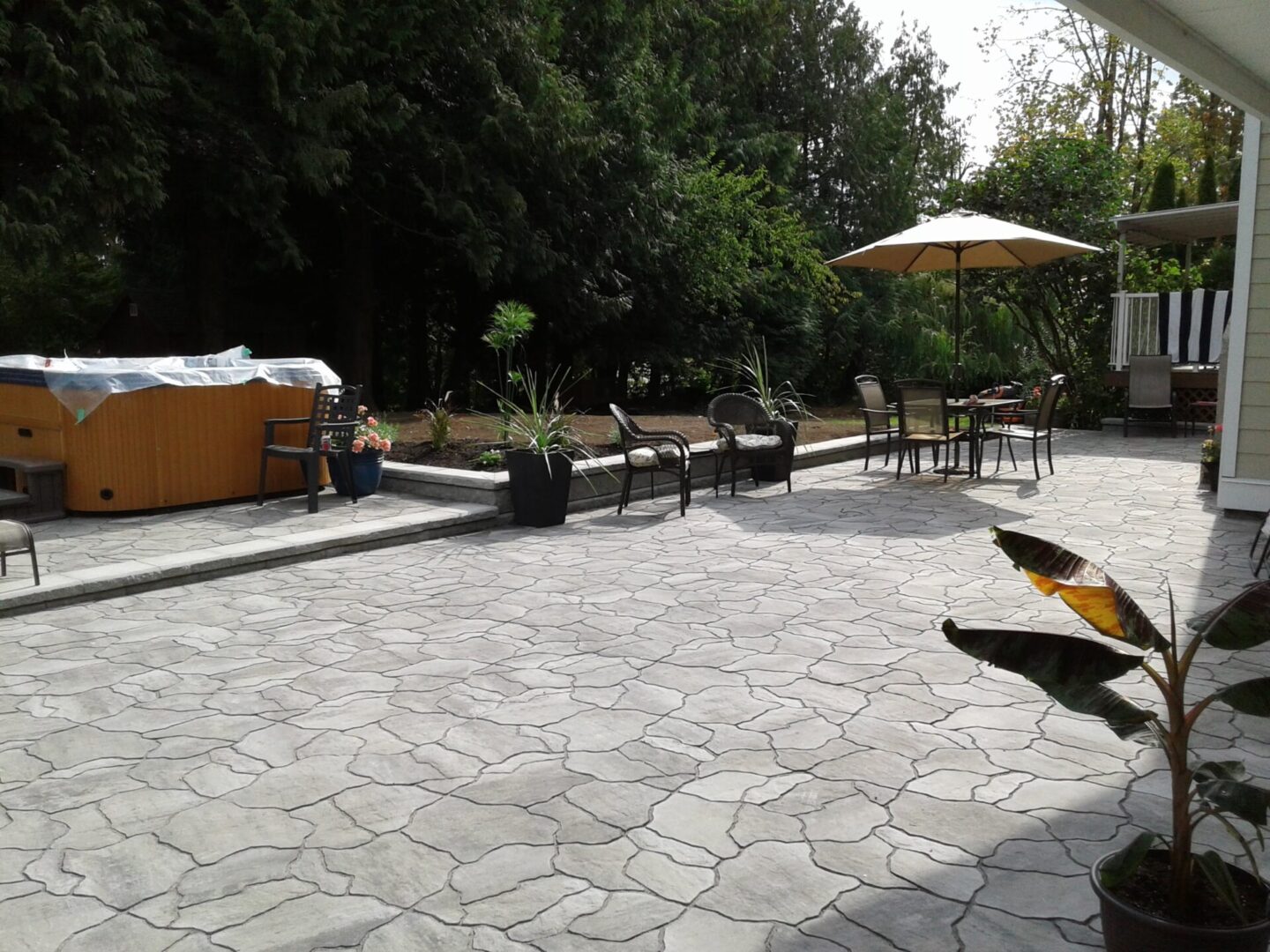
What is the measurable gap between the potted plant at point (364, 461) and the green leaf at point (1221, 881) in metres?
7.46

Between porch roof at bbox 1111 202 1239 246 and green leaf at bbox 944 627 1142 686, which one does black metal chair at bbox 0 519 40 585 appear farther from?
porch roof at bbox 1111 202 1239 246

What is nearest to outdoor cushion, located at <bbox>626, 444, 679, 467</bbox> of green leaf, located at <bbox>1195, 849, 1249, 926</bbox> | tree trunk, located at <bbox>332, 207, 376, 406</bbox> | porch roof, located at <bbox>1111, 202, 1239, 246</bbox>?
green leaf, located at <bbox>1195, 849, 1249, 926</bbox>

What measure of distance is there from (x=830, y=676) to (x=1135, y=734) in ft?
7.27

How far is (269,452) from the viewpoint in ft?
27.0

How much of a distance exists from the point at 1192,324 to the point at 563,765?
14.0 meters

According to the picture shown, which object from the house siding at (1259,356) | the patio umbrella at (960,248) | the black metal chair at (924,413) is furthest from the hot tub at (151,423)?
the house siding at (1259,356)

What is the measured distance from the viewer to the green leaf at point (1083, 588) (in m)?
2.14

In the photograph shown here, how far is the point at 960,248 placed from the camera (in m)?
10.8

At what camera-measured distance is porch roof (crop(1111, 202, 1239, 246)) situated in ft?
45.3

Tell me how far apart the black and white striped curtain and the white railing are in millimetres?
184

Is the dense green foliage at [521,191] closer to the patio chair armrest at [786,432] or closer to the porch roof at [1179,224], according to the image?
the porch roof at [1179,224]

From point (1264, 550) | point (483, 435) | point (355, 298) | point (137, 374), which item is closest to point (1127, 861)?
point (1264, 550)

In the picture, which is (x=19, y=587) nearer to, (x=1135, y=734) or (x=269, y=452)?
(x=269, y=452)

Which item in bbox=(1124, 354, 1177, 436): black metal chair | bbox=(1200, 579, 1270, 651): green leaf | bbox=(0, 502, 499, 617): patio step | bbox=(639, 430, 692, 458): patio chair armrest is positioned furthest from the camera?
bbox=(1124, 354, 1177, 436): black metal chair
